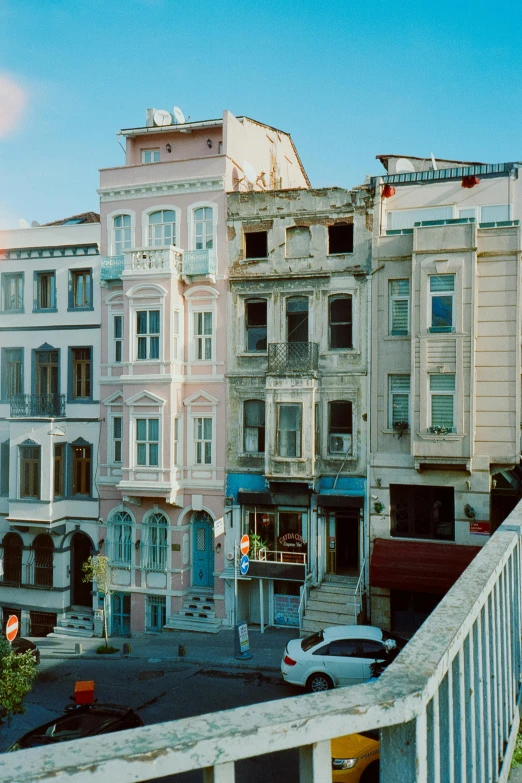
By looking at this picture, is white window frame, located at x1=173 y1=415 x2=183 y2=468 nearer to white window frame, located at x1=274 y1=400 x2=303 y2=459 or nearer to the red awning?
white window frame, located at x1=274 y1=400 x2=303 y2=459

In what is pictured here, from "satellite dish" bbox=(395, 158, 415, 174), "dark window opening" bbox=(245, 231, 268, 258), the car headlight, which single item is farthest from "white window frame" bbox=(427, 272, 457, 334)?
the car headlight

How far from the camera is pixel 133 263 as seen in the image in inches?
1088

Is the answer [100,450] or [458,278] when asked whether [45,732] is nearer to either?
[100,450]

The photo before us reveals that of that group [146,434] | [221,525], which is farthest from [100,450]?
[221,525]

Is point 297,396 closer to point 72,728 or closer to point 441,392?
point 441,392

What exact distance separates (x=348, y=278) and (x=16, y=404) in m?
15.3

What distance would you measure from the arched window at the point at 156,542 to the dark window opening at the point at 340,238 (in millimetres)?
12611

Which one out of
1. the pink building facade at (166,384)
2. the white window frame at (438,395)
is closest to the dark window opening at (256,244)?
the pink building facade at (166,384)

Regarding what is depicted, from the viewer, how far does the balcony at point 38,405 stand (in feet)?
97.8

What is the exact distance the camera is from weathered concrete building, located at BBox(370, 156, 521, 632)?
937 inches

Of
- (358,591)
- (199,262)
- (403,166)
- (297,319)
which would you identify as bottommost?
(358,591)

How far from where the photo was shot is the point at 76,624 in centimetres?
2877

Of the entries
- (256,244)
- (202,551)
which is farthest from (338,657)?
(256,244)

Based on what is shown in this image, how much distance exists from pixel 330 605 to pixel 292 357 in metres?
9.15
